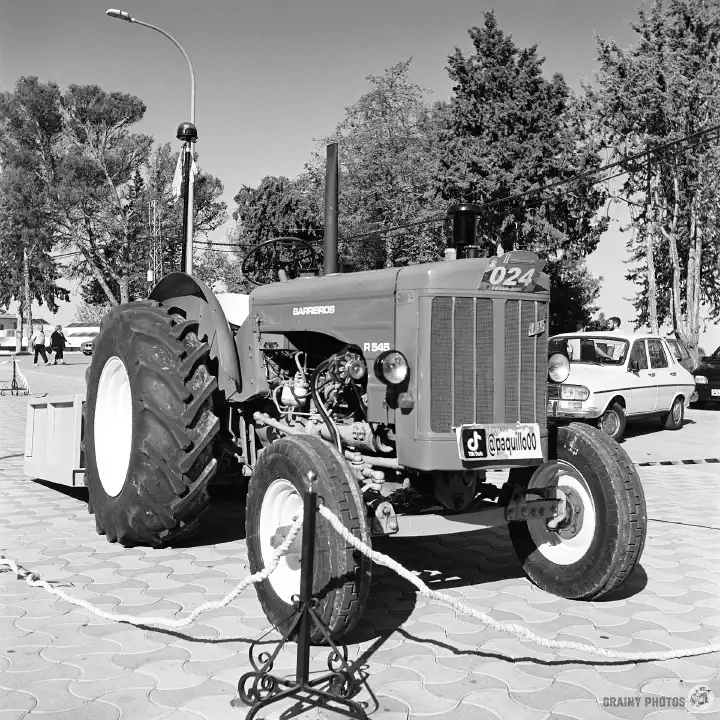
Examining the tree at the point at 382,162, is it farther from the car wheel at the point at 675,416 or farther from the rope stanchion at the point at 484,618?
the rope stanchion at the point at 484,618

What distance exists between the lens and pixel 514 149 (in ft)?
97.0

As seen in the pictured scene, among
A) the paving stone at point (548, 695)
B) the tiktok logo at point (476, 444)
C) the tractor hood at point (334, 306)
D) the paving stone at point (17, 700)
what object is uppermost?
the tractor hood at point (334, 306)

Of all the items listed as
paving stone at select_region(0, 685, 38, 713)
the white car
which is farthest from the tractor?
the white car

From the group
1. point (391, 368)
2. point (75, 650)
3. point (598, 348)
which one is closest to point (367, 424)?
point (391, 368)

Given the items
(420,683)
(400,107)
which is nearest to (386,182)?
(400,107)

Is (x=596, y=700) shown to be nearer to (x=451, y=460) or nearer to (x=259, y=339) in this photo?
(x=451, y=460)

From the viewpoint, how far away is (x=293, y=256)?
6281 millimetres

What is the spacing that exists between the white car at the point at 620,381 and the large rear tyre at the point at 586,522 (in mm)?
7674

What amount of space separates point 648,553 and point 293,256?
3319mm

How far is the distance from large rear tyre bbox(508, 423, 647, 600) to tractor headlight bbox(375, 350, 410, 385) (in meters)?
1.15

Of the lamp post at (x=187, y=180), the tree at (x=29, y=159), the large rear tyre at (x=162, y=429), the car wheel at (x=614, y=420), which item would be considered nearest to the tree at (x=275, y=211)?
the tree at (x=29, y=159)

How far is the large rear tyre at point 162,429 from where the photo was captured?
5176 mm

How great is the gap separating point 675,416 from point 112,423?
11973 millimetres

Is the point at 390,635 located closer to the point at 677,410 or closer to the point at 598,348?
the point at 598,348
